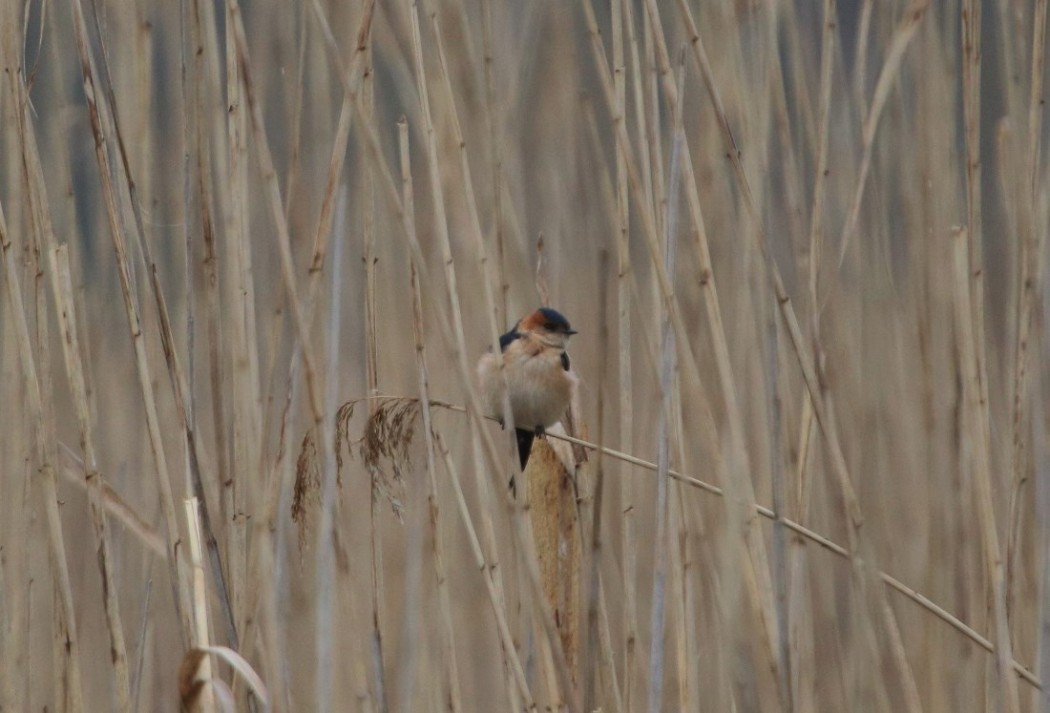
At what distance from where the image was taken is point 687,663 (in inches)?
60.7

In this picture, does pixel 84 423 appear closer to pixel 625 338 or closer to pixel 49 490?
pixel 49 490

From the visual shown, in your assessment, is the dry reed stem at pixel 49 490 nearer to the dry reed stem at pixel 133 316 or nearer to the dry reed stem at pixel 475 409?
the dry reed stem at pixel 133 316

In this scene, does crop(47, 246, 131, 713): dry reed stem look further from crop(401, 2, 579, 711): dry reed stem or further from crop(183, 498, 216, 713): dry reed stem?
crop(401, 2, 579, 711): dry reed stem

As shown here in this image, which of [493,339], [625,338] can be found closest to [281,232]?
[493,339]

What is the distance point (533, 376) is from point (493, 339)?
0.67 m

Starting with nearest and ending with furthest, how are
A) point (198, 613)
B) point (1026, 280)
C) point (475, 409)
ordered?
point (198, 613) < point (475, 409) < point (1026, 280)

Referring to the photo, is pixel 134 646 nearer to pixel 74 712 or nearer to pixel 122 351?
pixel 122 351

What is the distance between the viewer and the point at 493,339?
1.51 m

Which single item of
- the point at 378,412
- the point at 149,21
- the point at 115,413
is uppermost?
the point at 149,21

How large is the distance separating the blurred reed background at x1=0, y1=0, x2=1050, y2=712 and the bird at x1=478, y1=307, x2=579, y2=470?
0.06 meters

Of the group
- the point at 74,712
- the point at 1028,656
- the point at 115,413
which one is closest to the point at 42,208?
the point at 74,712

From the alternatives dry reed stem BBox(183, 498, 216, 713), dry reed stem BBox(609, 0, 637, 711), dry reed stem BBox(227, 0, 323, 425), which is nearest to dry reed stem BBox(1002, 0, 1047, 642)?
dry reed stem BBox(609, 0, 637, 711)

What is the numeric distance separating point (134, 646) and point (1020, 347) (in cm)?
173

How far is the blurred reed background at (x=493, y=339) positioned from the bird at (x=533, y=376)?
6 cm
